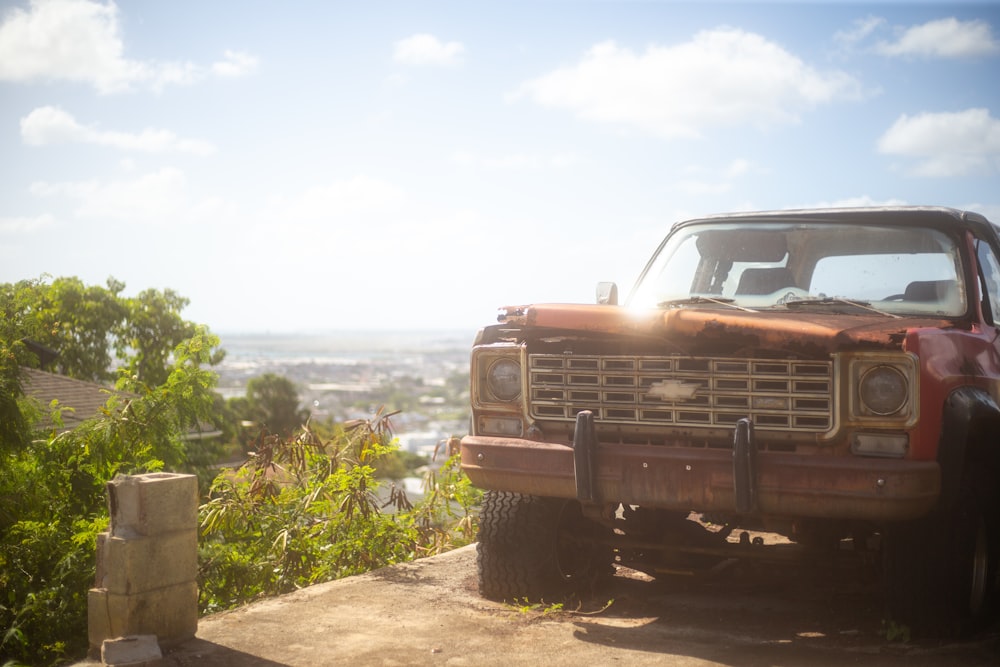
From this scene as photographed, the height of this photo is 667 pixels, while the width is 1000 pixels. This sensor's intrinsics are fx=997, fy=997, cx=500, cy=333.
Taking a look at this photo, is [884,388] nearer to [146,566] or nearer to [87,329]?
[146,566]

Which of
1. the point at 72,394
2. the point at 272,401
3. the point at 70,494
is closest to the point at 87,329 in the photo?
the point at 272,401

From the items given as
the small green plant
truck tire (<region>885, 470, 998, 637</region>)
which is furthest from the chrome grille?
the small green plant

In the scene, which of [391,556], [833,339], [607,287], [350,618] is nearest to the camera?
[833,339]

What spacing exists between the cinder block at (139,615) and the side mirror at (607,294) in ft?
9.67

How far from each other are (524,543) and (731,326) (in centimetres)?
186

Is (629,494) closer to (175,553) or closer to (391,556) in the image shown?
(175,553)

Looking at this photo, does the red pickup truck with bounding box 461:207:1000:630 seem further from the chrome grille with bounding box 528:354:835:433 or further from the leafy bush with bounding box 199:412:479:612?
the leafy bush with bounding box 199:412:479:612

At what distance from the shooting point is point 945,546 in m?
4.64

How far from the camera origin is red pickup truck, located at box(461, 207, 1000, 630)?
4.48 m

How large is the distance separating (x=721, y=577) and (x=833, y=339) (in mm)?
1890

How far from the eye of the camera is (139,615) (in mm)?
4824

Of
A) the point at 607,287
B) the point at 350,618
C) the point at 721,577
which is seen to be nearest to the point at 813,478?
the point at 721,577

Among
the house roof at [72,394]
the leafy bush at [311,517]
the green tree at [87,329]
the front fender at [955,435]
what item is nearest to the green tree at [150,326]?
the green tree at [87,329]

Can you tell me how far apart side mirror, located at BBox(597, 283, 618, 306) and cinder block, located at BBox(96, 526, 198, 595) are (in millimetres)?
2803
